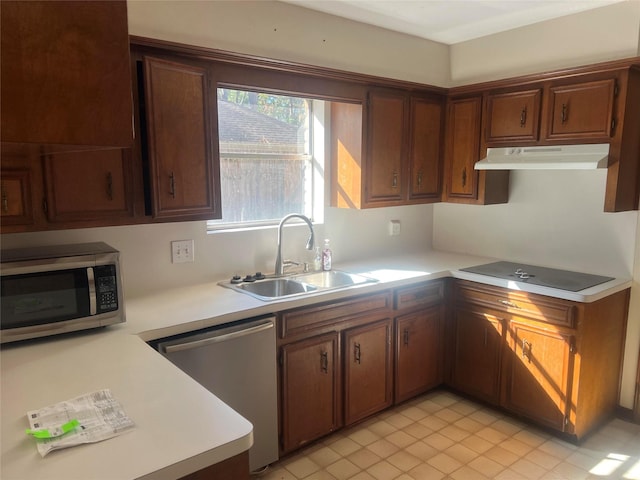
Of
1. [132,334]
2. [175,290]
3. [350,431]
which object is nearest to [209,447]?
[132,334]

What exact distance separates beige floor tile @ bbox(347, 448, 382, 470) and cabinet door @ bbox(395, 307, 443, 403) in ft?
1.68

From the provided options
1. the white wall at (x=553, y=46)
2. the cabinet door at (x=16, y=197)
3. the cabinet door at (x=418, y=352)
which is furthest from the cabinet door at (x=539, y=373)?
the cabinet door at (x=16, y=197)

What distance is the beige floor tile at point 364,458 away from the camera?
2.49m

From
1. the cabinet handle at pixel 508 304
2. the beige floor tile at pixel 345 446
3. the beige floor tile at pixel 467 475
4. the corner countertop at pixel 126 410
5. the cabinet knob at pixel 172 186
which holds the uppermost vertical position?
the cabinet knob at pixel 172 186

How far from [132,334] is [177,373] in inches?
18.7

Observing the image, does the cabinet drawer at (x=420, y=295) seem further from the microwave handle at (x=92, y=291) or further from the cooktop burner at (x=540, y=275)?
the microwave handle at (x=92, y=291)

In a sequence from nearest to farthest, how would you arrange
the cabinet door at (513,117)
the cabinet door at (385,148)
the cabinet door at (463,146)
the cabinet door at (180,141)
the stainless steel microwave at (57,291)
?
the stainless steel microwave at (57,291)
the cabinet door at (180,141)
the cabinet door at (513,117)
the cabinet door at (385,148)
the cabinet door at (463,146)

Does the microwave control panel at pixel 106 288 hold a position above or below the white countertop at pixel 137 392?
above

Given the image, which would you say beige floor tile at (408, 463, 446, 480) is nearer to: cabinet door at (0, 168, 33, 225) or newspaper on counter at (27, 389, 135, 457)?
newspaper on counter at (27, 389, 135, 457)

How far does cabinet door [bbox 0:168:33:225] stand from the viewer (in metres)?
1.79

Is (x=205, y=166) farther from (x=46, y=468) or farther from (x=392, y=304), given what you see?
(x=46, y=468)

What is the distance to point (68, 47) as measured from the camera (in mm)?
991

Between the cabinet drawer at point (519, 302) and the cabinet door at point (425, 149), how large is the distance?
75 centimetres

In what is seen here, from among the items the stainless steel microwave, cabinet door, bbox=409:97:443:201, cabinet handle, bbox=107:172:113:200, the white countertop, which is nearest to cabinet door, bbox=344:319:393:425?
the white countertop
